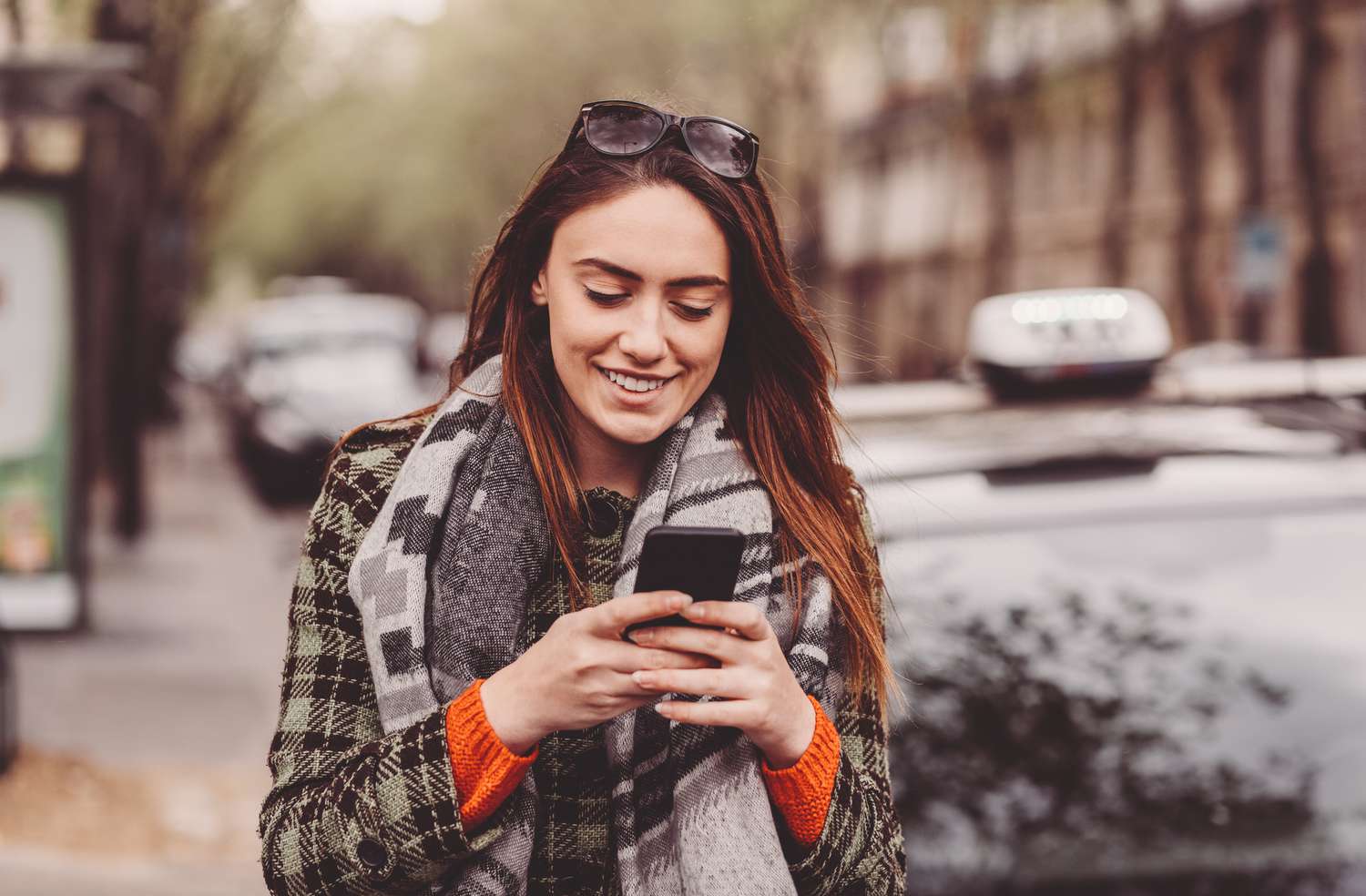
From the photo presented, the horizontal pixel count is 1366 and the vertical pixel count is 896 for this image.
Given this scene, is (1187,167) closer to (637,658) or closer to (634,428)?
(634,428)

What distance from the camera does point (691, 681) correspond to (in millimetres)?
1743

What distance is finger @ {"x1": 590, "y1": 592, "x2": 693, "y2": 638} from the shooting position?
170 centimetres

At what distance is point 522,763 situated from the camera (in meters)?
1.87

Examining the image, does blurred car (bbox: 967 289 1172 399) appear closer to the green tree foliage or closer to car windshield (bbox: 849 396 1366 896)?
car windshield (bbox: 849 396 1366 896)

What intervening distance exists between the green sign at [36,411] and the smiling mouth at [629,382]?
8.32m

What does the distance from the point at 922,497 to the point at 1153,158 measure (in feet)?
119

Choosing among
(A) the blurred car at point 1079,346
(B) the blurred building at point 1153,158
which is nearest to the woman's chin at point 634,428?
(A) the blurred car at point 1079,346

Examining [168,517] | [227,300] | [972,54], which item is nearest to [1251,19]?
[972,54]

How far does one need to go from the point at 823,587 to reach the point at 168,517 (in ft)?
55.9

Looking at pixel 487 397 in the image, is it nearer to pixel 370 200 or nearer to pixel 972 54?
pixel 972 54

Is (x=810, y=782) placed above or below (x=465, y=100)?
below

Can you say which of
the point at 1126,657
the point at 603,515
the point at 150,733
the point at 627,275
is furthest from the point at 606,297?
the point at 150,733

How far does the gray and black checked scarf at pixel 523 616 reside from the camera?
1.96 metres

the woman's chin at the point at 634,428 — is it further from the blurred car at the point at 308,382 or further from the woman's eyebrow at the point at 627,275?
the blurred car at the point at 308,382
